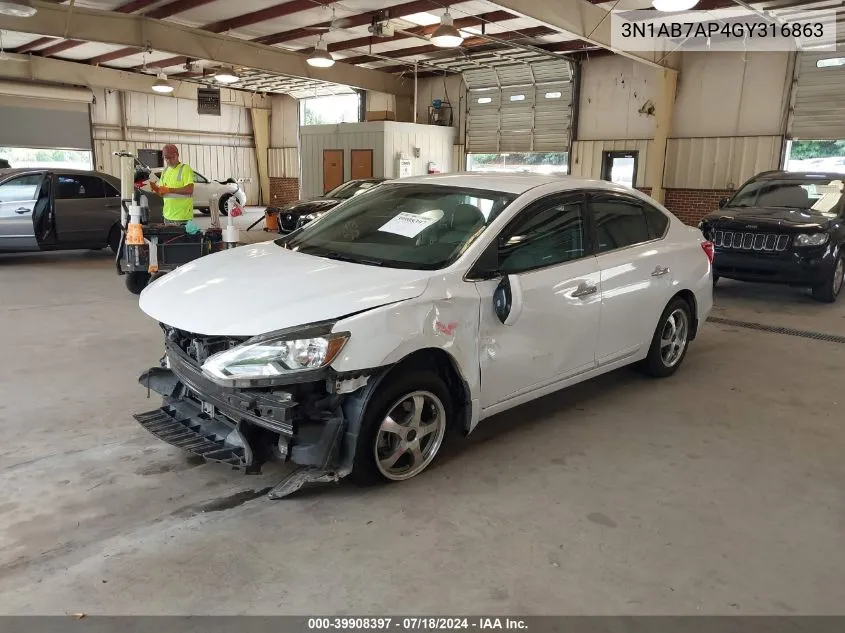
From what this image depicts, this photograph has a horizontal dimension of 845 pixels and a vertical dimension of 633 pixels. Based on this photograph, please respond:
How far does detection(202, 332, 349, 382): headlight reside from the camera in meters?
2.64

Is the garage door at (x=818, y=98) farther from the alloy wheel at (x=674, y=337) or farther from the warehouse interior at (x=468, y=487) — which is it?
the alloy wheel at (x=674, y=337)

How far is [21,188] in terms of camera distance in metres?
9.34

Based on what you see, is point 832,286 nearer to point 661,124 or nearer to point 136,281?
point 661,124

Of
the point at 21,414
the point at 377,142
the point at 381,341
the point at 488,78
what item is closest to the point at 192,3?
the point at 377,142

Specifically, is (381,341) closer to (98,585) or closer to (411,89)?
(98,585)

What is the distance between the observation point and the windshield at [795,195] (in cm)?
819

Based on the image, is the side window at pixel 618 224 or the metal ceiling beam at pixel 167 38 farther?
the metal ceiling beam at pixel 167 38

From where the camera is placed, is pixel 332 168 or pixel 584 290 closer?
pixel 584 290

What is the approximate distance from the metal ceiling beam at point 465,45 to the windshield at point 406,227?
33.2ft

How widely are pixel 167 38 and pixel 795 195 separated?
1153 cm

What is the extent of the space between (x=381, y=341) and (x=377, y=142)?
512 inches

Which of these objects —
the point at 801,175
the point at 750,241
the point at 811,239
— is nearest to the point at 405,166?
the point at 801,175

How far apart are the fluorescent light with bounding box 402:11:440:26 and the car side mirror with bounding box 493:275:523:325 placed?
33.9ft

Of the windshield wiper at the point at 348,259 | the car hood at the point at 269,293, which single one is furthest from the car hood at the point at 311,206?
the car hood at the point at 269,293
